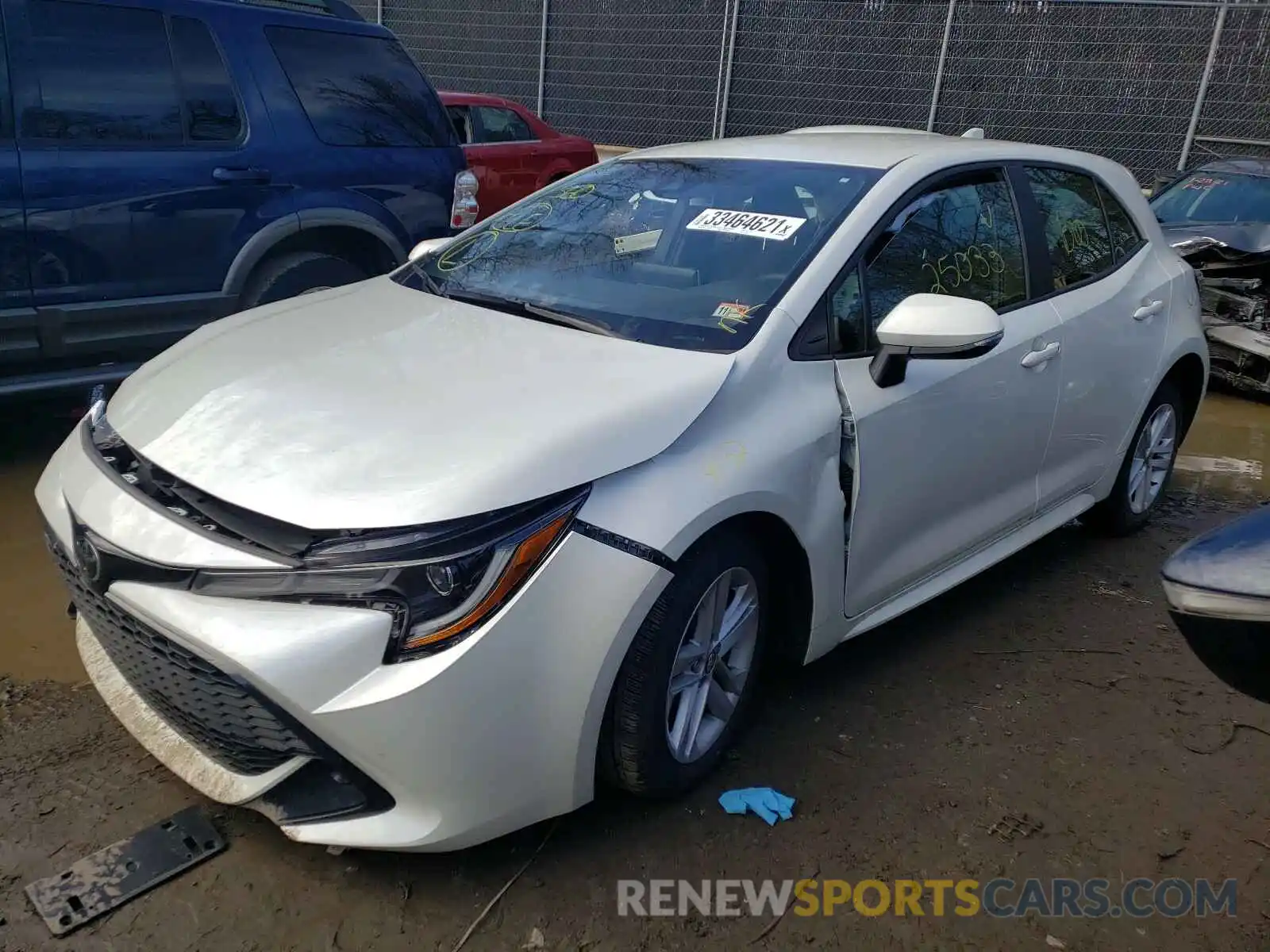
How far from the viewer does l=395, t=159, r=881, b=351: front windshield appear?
2967 mm

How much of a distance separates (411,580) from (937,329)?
5.12 feet

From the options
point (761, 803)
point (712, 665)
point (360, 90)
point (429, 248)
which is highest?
point (360, 90)

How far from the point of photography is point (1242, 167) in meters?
8.82

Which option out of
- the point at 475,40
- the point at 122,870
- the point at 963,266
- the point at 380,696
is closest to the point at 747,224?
the point at 963,266

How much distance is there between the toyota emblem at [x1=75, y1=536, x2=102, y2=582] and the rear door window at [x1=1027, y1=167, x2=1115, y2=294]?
3.21m

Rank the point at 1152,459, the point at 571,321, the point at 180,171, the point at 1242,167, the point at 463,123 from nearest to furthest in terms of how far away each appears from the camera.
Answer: the point at 571,321 < the point at 180,171 < the point at 1152,459 < the point at 1242,167 < the point at 463,123

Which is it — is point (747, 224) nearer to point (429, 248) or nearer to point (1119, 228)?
point (429, 248)

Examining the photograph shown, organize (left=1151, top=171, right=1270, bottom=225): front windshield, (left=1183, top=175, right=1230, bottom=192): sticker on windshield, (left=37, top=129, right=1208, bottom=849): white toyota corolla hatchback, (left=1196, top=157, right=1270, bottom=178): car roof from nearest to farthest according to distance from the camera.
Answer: (left=37, top=129, right=1208, bottom=849): white toyota corolla hatchback, (left=1151, top=171, right=1270, bottom=225): front windshield, (left=1196, top=157, right=1270, bottom=178): car roof, (left=1183, top=175, right=1230, bottom=192): sticker on windshield

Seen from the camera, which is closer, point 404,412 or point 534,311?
point 404,412

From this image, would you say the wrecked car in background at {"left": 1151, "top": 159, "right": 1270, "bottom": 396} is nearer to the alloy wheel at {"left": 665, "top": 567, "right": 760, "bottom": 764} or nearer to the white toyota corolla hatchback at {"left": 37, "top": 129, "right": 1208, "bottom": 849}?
the white toyota corolla hatchback at {"left": 37, "top": 129, "right": 1208, "bottom": 849}

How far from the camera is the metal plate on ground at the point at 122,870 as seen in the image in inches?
91.0

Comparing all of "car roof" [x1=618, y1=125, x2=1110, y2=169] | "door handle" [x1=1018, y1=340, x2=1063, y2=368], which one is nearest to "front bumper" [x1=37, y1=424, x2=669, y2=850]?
"car roof" [x1=618, y1=125, x2=1110, y2=169]

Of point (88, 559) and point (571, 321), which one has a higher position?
point (571, 321)

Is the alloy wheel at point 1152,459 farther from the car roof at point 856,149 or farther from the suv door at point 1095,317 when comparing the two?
the car roof at point 856,149
